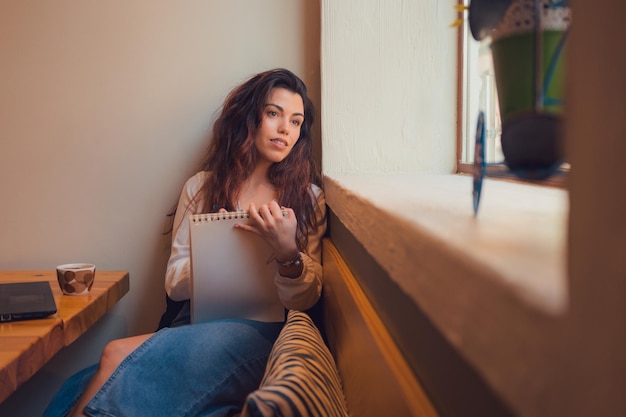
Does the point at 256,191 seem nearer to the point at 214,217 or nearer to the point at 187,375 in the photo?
the point at 214,217

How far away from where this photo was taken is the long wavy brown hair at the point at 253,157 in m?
1.43

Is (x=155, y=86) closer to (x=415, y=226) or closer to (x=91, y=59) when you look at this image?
(x=91, y=59)

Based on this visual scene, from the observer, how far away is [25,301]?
1155 mm

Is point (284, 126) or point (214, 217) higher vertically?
point (284, 126)

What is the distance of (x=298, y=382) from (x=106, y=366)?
649mm

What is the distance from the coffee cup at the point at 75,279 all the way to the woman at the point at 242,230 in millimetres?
194

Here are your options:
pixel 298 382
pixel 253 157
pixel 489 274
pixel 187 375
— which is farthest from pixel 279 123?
pixel 489 274

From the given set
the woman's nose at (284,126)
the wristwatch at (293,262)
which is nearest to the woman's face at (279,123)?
the woman's nose at (284,126)

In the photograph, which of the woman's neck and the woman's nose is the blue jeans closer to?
the woman's neck

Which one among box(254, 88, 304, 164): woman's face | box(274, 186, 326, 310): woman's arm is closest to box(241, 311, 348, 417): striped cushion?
box(274, 186, 326, 310): woman's arm

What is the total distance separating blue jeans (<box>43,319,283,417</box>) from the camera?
36.3 inches

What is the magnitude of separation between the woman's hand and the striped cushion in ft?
1.01

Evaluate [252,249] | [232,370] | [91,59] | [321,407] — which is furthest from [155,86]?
[321,407]

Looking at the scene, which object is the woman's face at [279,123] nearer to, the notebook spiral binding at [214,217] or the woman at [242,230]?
the woman at [242,230]
